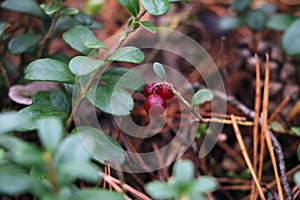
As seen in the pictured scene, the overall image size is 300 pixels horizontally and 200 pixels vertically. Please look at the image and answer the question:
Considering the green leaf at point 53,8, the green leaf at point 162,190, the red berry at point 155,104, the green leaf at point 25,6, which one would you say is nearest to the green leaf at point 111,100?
the red berry at point 155,104

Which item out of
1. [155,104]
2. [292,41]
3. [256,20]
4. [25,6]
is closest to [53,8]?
[25,6]

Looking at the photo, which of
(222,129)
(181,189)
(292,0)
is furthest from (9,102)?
(292,0)

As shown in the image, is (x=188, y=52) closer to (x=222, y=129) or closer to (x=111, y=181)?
(x=222, y=129)

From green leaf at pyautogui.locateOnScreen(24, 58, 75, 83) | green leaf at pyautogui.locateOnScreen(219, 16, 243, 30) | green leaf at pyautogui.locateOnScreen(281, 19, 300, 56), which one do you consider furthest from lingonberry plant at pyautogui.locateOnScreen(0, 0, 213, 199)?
green leaf at pyautogui.locateOnScreen(219, 16, 243, 30)

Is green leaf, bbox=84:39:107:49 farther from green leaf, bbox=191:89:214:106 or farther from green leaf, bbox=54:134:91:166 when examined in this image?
green leaf, bbox=54:134:91:166

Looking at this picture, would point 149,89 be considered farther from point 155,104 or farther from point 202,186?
point 202,186

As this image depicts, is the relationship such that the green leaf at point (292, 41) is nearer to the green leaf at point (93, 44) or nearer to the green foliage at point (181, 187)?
the green leaf at point (93, 44)
